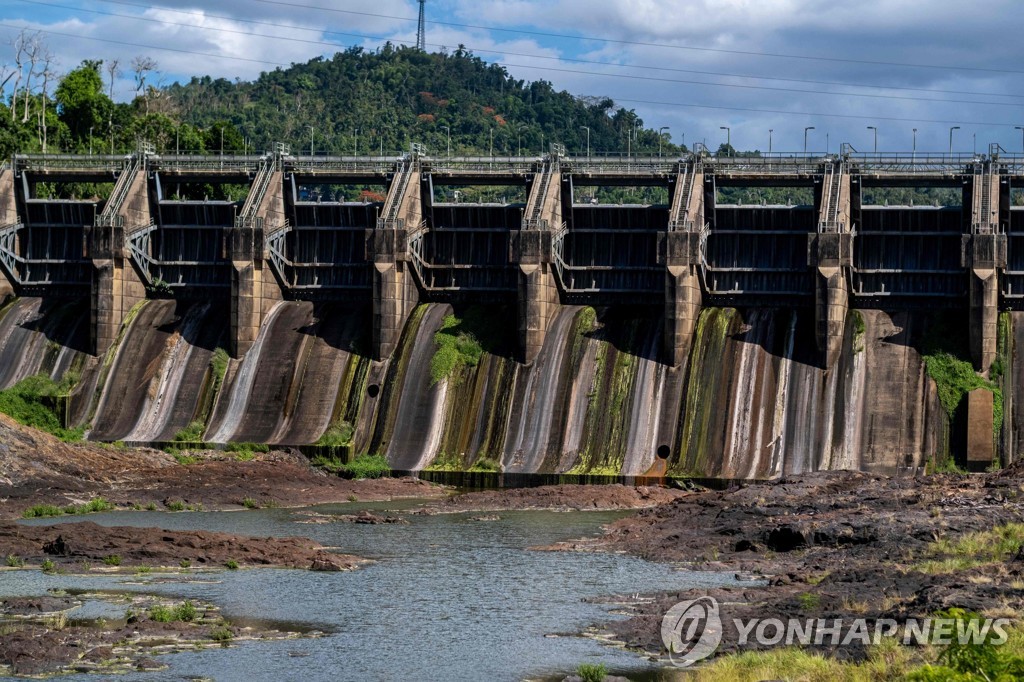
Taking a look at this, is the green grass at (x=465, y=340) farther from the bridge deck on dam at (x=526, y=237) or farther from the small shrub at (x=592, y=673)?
the small shrub at (x=592, y=673)

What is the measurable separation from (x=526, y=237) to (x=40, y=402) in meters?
27.4

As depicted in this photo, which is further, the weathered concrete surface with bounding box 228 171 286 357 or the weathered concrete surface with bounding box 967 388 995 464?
the weathered concrete surface with bounding box 228 171 286 357

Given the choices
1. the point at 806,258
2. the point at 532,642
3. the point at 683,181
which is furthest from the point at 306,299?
the point at 532,642

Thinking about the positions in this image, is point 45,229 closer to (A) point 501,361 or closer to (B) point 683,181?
(A) point 501,361

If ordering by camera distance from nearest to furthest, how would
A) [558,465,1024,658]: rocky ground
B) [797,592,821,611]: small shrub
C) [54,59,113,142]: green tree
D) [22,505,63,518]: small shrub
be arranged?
[558,465,1024,658]: rocky ground, [797,592,821,611]: small shrub, [22,505,63,518]: small shrub, [54,59,113,142]: green tree

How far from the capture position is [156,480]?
6894 centimetres

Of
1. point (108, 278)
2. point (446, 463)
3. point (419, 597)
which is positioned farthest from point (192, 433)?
point (419, 597)

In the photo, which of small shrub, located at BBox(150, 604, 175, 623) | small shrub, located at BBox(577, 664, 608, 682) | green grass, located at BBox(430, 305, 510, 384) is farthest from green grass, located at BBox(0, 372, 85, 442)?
small shrub, located at BBox(577, 664, 608, 682)

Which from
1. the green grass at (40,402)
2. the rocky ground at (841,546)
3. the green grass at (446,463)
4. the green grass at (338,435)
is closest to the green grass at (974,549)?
the rocky ground at (841,546)

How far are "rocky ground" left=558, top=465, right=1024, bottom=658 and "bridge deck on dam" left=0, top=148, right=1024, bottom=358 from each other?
16.8 m

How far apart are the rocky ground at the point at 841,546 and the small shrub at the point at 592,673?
360 cm

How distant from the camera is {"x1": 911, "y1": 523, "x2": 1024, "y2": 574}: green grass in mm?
40156

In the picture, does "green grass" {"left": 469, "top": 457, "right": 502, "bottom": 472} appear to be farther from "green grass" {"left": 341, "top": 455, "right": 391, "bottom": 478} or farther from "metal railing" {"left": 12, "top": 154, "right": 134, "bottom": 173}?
"metal railing" {"left": 12, "top": 154, "right": 134, "bottom": 173}

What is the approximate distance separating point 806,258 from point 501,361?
16.8 metres
